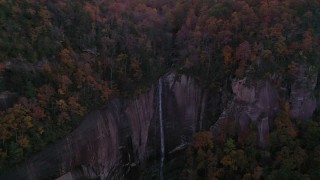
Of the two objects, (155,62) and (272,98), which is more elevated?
(155,62)

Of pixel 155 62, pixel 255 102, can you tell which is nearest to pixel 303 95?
pixel 255 102

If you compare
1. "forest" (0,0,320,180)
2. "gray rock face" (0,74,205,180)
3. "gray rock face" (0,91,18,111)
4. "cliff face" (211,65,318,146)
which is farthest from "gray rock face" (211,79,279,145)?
"gray rock face" (0,91,18,111)

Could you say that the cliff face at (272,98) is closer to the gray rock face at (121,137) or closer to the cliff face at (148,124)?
the cliff face at (148,124)

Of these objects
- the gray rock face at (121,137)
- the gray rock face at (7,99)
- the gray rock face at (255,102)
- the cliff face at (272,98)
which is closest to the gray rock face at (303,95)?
the cliff face at (272,98)

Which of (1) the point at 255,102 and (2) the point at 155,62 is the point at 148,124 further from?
(1) the point at 255,102

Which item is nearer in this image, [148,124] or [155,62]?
[148,124]
